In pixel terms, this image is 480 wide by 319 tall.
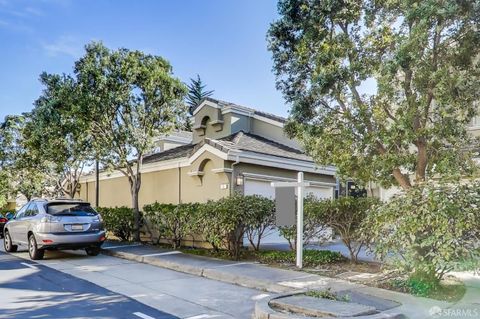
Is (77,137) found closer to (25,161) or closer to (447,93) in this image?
(25,161)

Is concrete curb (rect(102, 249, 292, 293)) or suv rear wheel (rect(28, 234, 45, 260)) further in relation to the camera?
suv rear wheel (rect(28, 234, 45, 260))

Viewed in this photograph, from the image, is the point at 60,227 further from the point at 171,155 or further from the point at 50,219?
the point at 171,155

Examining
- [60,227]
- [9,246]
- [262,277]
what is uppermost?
[60,227]

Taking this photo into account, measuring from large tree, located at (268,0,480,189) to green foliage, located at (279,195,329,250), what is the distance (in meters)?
1.22

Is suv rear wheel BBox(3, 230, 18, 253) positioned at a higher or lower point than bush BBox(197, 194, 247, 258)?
lower

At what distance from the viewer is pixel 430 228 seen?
22.2ft

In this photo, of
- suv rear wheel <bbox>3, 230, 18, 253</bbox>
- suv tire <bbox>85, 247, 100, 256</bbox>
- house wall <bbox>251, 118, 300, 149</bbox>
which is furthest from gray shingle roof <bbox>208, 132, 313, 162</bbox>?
suv rear wheel <bbox>3, 230, 18, 253</bbox>

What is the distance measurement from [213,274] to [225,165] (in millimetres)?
5131

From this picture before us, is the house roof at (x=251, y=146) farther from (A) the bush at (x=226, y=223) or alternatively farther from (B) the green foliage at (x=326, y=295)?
(B) the green foliage at (x=326, y=295)

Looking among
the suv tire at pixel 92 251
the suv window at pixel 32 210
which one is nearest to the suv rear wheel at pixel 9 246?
the suv window at pixel 32 210

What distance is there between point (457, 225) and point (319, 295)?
2.36m

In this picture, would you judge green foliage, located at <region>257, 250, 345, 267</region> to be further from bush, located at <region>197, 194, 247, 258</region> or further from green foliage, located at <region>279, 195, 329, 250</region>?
bush, located at <region>197, 194, 247, 258</region>

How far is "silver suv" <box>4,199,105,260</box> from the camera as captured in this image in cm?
1177

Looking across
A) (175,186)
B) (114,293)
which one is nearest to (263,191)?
(175,186)
